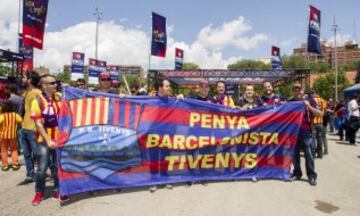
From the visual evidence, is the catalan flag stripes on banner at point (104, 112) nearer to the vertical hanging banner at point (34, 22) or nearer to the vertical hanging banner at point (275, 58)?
the vertical hanging banner at point (34, 22)

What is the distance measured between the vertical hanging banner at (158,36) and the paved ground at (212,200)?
1418 centimetres

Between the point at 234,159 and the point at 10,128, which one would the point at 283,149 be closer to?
the point at 234,159

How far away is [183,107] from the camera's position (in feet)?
23.6

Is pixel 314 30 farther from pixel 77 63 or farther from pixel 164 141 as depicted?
pixel 77 63

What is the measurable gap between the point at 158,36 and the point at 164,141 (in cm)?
1493

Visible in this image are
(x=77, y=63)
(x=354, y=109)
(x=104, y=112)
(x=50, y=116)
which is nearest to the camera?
(x=50, y=116)

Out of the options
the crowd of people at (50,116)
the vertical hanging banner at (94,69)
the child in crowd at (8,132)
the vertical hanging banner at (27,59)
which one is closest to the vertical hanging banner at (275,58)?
the vertical hanging banner at (94,69)

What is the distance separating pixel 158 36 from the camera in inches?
835

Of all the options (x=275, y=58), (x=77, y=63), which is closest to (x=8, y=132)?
(x=77, y=63)

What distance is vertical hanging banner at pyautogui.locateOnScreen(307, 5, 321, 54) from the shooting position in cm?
1886

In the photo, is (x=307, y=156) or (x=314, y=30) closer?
(x=307, y=156)

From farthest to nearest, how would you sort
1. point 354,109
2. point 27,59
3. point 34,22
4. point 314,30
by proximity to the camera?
point 27,59, point 314,30, point 354,109, point 34,22

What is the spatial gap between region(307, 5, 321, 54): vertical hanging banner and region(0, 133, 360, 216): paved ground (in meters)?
12.5

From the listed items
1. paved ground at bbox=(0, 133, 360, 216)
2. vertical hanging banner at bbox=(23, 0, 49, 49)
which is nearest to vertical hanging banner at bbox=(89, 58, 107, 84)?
vertical hanging banner at bbox=(23, 0, 49, 49)
